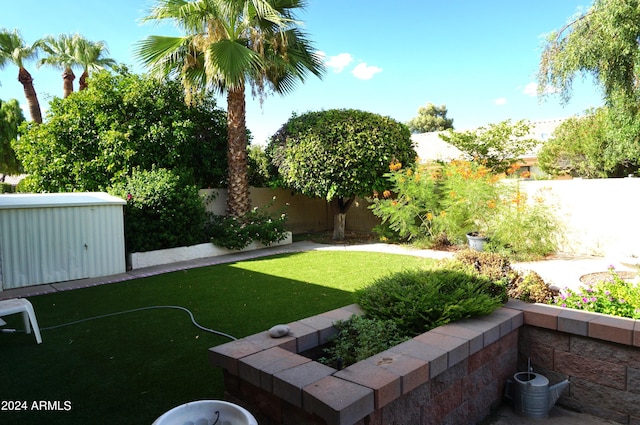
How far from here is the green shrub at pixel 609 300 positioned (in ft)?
11.3

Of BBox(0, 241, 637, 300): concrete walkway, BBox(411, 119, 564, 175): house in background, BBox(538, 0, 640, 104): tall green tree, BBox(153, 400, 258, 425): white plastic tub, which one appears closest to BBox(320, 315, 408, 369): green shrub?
BBox(153, 400, 258, 425): white plastic tub

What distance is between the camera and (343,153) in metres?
10.9

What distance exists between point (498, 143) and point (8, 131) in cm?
2769

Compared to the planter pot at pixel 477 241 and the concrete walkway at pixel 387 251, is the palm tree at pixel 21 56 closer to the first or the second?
the concrete walkway at pixel 387 251

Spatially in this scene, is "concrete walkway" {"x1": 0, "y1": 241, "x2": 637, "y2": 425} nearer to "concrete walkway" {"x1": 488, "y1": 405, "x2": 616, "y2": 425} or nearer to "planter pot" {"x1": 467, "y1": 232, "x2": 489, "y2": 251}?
"concrete walkway" {"x1": 488, "y1": 405, "x2": 616, "y2": 425}

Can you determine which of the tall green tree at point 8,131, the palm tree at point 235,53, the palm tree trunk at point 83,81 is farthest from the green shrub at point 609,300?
the tall green tree at point 8,131

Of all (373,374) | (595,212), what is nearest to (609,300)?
(373,374)

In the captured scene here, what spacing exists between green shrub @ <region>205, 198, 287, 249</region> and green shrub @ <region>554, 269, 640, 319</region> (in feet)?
25.9

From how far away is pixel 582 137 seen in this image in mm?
A: 16297

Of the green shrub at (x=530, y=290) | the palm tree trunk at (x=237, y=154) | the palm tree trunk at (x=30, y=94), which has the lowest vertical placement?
the green shrub at (x=530, y=290)

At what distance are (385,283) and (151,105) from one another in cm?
912

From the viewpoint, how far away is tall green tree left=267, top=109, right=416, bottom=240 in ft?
35.7

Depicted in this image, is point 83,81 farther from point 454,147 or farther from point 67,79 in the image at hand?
point 454,147

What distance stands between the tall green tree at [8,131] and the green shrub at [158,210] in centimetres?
2060
